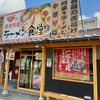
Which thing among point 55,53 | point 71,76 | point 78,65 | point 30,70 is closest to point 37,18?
point 55,53

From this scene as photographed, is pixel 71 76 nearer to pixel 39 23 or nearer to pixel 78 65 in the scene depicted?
pixel 78 65

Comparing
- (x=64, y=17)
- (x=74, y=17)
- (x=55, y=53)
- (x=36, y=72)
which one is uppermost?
(x=64, y=17)

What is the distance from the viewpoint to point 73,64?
509 centimetres

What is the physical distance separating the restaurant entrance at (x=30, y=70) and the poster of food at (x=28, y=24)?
1091mm

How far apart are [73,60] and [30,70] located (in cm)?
317

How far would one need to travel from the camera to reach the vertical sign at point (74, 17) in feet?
18.2

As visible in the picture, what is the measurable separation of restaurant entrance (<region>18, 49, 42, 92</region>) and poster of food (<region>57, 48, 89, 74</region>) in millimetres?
1569

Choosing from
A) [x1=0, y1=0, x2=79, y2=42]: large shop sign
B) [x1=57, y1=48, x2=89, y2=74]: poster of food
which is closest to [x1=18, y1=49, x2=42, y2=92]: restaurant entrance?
[x1=0, y1=0, x2=79, y2=42]: large shop sign

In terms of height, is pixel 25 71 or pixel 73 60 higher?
pixel 73 60

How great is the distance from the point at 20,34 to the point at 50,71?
12.0ft

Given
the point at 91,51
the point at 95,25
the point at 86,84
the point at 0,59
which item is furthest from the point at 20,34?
the point at 95,25

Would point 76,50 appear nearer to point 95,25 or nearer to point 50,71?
point 50,71

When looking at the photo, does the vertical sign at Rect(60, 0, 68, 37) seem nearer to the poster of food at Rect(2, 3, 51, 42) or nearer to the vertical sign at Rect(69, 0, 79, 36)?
the vertical sign at Rect(69, 0, 79, 36)

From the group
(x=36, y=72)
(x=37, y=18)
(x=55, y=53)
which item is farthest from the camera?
(x=37, y=18)
